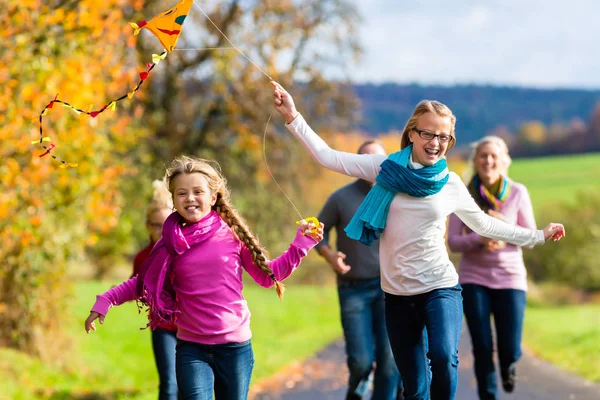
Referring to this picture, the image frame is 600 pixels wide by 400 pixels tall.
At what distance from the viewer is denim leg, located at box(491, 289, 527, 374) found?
7.08m

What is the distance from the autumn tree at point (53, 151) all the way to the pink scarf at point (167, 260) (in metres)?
3.91

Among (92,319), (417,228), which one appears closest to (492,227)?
(417,228)

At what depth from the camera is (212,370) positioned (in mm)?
4848

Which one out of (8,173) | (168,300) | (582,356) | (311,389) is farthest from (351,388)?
(582,356)

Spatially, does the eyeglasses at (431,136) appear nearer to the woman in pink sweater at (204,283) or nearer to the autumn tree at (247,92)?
the woman in pink sweater at (204,283)

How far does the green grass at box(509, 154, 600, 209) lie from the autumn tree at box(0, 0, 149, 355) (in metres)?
24.7

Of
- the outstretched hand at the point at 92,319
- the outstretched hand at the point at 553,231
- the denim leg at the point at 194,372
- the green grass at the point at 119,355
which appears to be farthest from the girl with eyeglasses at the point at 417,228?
the green grass at the point at 119,355

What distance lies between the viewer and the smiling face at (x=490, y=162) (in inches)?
282

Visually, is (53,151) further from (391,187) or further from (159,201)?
(391,187)

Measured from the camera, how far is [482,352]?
23.3 feet

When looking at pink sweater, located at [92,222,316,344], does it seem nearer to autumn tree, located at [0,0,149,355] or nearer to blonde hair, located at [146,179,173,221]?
blonde hair, located at [146,179,173,221]

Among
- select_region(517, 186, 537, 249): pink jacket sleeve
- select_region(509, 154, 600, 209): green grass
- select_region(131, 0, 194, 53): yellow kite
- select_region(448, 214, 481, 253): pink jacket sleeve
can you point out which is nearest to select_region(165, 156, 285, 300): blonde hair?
select_region(131, 0, 194, 53): yellow kite

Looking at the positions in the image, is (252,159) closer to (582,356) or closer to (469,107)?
(582,356)

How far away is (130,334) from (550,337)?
7311mm
